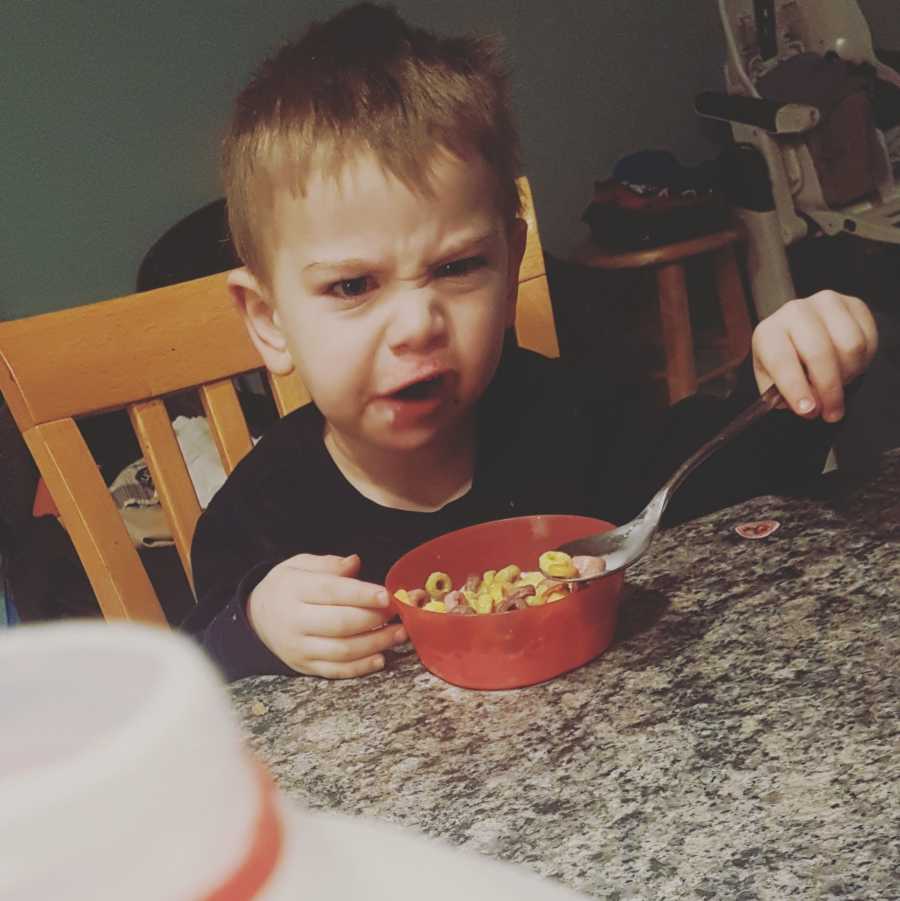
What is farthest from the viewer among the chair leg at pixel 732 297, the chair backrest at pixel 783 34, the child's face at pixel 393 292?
the chair backrest at pixel 783 34

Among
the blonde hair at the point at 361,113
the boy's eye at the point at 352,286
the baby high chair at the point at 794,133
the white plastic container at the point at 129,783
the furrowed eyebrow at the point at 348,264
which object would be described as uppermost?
the blonde hair at the point at 361,113

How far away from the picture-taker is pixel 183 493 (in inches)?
38.4

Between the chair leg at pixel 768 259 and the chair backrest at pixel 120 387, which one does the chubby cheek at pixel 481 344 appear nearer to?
the chair backrest at pixel 120 387

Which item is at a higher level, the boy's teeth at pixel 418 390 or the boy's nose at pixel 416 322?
the boy's nose at pixel 416 322

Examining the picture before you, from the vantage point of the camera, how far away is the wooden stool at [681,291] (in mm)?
2666

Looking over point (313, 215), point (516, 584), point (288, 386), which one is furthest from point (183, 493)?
point (516, 584)

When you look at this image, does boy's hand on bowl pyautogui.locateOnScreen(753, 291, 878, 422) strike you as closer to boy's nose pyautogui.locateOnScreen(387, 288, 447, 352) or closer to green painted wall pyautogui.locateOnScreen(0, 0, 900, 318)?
boy's nose pyautogui.locateOnScreen(387, 288, 447, 352)

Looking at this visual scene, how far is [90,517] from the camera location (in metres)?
0.90

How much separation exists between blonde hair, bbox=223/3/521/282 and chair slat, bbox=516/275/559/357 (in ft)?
0.58

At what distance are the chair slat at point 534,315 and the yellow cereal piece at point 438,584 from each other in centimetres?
49

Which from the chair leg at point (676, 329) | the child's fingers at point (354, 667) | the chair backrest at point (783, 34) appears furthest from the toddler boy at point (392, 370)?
the chair backrest at point (783, 34)

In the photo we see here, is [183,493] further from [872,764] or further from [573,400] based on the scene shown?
[872,764]

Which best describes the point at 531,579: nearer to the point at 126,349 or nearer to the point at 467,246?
the point at 467,246

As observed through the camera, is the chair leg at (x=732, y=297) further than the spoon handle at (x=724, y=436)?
Yes
